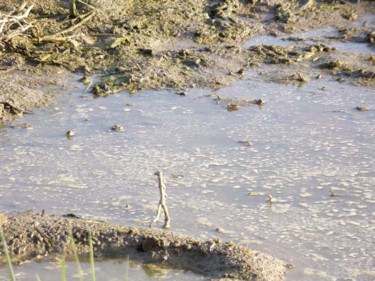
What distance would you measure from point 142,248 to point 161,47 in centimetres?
293

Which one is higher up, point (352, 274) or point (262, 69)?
point (262, 69)

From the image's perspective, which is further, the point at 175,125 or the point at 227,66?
the point at 227,66

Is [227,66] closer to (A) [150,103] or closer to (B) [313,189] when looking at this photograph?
(A) [150,103]

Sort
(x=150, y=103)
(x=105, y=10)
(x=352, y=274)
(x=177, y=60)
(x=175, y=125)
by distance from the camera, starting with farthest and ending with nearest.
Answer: (x=105, y=10) < (x=177, y=60) < (x=150, y=103) < (x=175, y=125) < (x=352, y=274)

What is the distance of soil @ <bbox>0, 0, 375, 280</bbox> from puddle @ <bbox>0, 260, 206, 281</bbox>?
1.71m

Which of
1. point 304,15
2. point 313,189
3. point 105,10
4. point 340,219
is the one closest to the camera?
point 340,219

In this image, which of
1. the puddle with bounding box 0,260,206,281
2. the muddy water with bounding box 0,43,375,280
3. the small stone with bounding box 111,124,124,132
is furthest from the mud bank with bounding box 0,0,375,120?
the puddle with bounding box 0,260,206,281

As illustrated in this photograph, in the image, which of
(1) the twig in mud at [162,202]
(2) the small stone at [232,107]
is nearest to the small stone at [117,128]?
(2) the small stone at [232,107]

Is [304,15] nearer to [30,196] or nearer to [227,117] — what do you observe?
[227,117]

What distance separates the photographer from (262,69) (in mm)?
6012

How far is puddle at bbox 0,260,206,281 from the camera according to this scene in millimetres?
3414

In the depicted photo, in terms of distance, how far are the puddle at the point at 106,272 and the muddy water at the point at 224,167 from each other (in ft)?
0.06

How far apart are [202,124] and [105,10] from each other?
1.94m

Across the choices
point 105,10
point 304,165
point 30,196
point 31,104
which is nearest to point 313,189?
point 304,165
